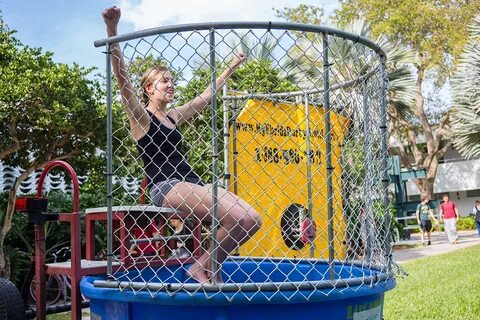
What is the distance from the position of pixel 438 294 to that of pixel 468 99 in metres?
6.16

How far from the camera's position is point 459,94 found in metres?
12.1

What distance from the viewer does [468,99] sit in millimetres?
11883

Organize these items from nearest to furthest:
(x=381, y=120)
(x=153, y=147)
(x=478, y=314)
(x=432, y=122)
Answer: (x=153, y=147) < (x=381, y=120) < (x=478, y=314) < (x=432, y=122)

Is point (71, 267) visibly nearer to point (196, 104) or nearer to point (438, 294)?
point (196, 104)

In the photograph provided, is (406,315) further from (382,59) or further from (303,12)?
(303,12)

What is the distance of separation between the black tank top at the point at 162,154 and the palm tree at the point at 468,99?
9.70 metres

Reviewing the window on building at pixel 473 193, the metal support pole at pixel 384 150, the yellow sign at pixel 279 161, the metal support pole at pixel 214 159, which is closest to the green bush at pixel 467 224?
the window on building at pixel 473 193

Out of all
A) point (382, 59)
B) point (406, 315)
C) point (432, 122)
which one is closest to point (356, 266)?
point (382, 59)

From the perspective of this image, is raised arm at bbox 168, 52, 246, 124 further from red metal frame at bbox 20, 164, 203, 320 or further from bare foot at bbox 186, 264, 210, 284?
bare foot at bbox 186, 264, 210, 284

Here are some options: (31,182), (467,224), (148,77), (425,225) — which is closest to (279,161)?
(148,77)

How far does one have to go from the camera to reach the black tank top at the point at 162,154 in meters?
3.03

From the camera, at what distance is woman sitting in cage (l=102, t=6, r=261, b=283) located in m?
2.85

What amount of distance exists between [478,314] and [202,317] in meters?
3.80

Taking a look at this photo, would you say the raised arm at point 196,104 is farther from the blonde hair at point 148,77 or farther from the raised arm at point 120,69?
the raised arm at point 120,69
